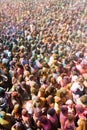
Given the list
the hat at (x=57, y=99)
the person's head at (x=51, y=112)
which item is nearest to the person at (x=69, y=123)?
the person's head at (x=51, y=112)

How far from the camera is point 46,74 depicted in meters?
13.4

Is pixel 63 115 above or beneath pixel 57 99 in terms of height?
beneath

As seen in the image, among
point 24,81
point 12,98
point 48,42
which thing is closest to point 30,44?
point 48,42

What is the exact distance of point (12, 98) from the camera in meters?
11.7

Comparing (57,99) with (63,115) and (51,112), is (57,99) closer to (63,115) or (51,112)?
(51,112)

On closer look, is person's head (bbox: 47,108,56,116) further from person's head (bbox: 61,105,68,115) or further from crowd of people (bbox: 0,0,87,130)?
person's head (bbox: 61,105,68,115)

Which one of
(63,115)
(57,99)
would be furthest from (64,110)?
(57,99)

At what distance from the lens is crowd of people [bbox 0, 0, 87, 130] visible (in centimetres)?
1000

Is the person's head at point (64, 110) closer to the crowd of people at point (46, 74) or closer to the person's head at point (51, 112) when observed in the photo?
the crowd of people at point (46, 74)

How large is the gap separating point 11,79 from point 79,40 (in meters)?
4.49

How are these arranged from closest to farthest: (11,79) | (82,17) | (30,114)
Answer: (30,114), (11,79), (82,17)

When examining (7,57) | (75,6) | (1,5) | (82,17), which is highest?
(1,5)

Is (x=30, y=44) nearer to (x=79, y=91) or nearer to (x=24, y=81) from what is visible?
(x=24, y=81)

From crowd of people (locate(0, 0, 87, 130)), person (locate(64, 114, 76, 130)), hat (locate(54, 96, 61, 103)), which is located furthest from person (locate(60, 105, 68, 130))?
hat (locate(54, 96, 61, 103))
